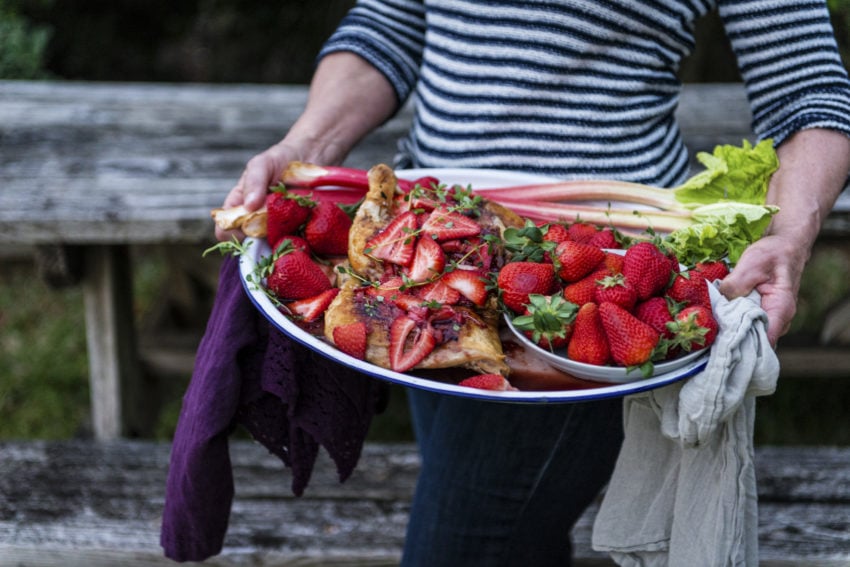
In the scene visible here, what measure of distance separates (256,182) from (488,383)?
59 centimetres

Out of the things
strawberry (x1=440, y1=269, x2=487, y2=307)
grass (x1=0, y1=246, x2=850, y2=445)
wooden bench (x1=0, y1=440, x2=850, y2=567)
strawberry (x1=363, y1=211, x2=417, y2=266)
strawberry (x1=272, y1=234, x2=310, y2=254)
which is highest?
strawberry (x1=363, y1=211, x2=417, y2=266)

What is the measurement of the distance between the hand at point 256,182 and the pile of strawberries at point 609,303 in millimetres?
489

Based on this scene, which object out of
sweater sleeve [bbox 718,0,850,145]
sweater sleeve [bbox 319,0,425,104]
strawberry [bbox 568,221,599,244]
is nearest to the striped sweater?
sweater sleeve [bbox 718,0,850,145]

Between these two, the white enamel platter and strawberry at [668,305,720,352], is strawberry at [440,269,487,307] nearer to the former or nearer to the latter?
the white enamel platter

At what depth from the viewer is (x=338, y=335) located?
1.21 metres

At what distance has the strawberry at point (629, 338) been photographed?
1.13m

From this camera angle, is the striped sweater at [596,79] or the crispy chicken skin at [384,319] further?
the striped sweater at [596,79]

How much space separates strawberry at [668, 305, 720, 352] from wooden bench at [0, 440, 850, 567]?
0.96m

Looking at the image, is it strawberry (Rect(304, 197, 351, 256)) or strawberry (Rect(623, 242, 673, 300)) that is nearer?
strawberry (Rect(623, 242, 673, 300))

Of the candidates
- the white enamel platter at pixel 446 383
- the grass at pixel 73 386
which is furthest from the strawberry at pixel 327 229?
the grass at pixel 73 386

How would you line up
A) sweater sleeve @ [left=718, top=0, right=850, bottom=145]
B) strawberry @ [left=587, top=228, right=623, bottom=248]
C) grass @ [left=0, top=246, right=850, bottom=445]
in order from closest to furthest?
strawberry @ [left=587, top=228, right=623, bottom=248], sweater sleeve @ [left=718, top=0, right=850, bottom=145], grass @ [left=0, top=246, right=850, bottom=445]

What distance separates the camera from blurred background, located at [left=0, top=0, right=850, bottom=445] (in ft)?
11.0

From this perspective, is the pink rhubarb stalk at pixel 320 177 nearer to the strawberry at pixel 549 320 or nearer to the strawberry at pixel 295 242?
the strawberry at pixel 295 242

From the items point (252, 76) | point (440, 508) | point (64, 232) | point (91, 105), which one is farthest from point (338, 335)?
point (252, 76)
